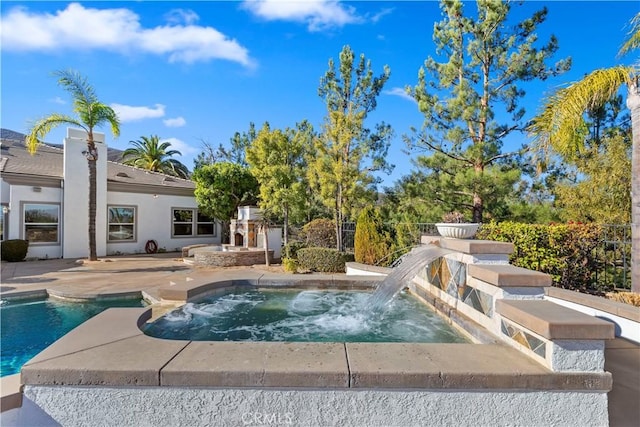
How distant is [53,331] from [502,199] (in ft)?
41.5

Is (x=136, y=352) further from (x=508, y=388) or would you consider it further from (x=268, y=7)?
(x=268, y=7)

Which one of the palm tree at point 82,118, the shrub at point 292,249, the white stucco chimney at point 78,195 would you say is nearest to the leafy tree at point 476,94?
the shrub at point 292,249

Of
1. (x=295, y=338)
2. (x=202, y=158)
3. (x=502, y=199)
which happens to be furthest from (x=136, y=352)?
(x=202, y=158)

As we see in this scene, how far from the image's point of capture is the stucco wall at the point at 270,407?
2.23 meters

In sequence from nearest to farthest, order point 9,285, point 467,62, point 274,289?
point 274,289
point 9,285
point 467,62

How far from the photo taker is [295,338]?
4008 mm

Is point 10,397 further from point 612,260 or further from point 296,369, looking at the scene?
point 612,260

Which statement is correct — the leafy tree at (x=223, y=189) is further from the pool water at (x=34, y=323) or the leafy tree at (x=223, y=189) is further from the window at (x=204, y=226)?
the pool water at (x=34, y=323)

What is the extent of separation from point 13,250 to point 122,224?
158 inches

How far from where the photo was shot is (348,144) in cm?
1294

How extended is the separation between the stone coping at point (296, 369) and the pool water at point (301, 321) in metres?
1.45

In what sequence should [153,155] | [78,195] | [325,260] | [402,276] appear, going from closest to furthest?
[402,276], [325,260], [78,195], [153,155]

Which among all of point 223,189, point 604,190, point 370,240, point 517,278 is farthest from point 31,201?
point 604,190

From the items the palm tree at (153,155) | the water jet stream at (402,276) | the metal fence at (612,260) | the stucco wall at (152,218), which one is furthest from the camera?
the palm tree at (153,155)
